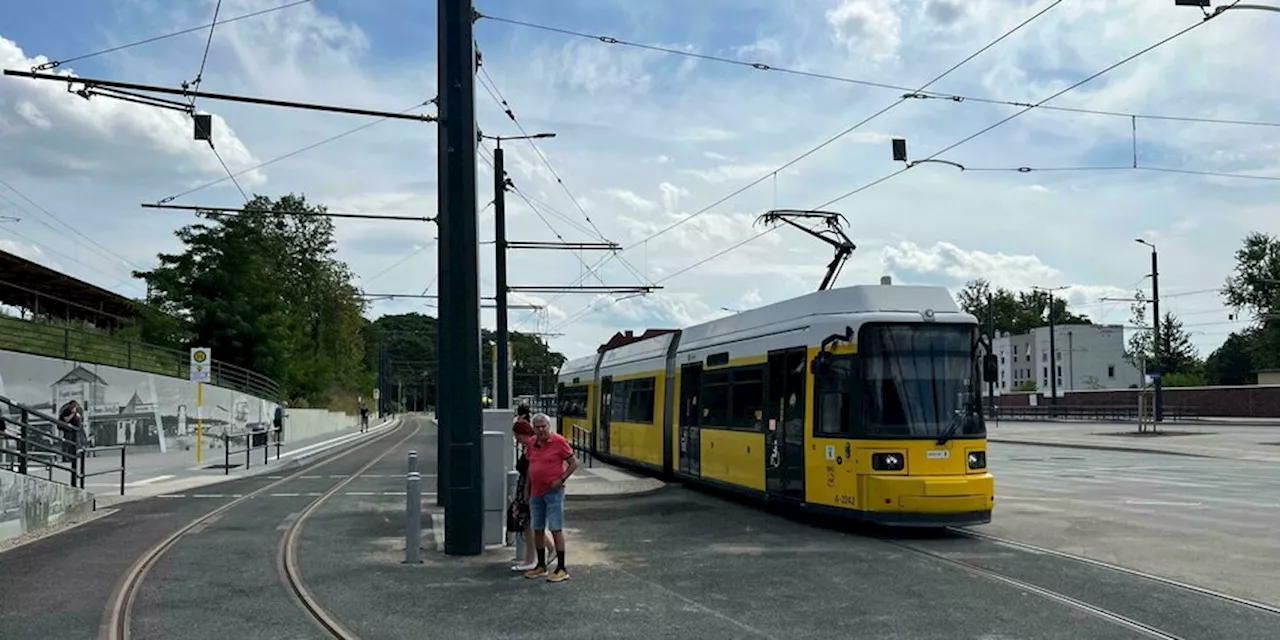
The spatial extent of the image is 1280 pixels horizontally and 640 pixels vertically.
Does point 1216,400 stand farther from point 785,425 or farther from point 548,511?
point 548,511

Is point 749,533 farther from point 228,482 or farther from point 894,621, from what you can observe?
point 228,482

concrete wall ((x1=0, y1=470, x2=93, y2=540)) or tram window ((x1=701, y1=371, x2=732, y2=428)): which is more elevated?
tram window ((x1=701, y1=371, x2=732, y2=428))

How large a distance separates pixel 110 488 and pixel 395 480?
5.89 metres

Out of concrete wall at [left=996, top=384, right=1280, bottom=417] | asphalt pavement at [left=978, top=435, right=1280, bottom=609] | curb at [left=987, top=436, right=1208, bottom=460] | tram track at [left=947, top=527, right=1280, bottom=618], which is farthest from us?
concrete wall at [left=996, top=384, right=1280, bottom=417]

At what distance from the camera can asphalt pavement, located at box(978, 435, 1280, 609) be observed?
1084cm

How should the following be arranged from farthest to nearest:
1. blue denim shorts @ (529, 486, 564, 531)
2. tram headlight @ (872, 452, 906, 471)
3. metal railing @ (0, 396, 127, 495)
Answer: metal railing @ (0, 396, 127, 495) → tram headlight @ (872, 452, 906, 471) → blue denim shorts @ (529, 486, 564, 531)

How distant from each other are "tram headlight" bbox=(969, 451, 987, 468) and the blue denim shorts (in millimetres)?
5465

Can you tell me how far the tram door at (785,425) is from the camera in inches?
562

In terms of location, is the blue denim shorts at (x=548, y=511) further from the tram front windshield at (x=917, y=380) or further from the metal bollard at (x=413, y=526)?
the tram front windshield at (x=917, y=380)

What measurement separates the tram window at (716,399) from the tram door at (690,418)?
34 centimetres

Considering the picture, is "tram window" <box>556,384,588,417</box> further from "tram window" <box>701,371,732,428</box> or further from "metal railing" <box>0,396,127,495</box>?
"metal railing" <box>0,396,127,495</box>

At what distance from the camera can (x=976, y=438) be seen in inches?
511

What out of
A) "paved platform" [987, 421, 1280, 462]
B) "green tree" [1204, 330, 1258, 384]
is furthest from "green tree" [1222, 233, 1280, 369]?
"paved platform" [987, 421, 1280, 462]

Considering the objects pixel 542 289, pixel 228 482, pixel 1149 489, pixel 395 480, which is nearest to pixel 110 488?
pixel 228 482
